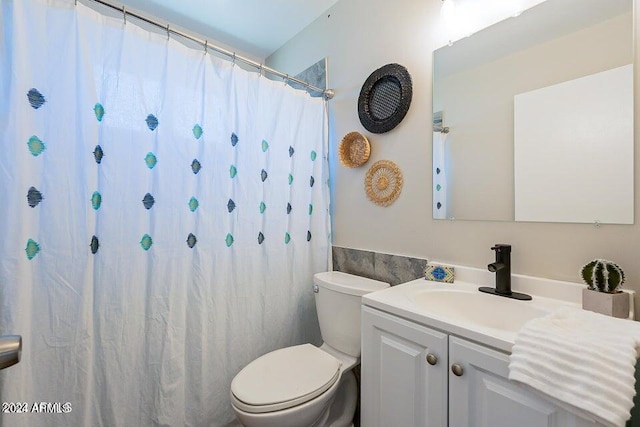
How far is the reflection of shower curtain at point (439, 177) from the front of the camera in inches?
50.3

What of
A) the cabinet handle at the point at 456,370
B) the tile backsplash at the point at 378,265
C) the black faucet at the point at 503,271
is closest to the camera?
the cabinet handle at the point at 456,370

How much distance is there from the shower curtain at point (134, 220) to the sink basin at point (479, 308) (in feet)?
2.80

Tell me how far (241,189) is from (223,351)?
85 centimetres

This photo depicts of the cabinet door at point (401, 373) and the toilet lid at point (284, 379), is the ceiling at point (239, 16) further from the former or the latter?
the toilet lid at point (284, 379)

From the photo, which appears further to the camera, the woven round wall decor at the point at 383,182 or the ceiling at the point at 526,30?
the woven round wall decor at the point at 383,182

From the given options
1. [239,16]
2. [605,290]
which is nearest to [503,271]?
[605,290]

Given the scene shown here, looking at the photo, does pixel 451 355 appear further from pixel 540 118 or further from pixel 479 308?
pixel 540 118

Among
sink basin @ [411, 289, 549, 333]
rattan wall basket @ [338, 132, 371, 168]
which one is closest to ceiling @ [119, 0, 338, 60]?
rattan wall basket @ [338, 132, 371, 168]

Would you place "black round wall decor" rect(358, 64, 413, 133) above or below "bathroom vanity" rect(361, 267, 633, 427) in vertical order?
above

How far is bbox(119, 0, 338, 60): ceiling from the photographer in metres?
1.78

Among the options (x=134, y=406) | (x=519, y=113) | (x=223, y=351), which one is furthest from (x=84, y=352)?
(x=519, y=113)

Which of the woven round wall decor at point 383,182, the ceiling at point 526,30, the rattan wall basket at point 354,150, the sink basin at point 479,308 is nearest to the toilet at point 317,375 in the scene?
the sink basin at point 479,308

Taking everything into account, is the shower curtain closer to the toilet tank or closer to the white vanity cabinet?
the toilet tank

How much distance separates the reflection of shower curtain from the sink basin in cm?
37
